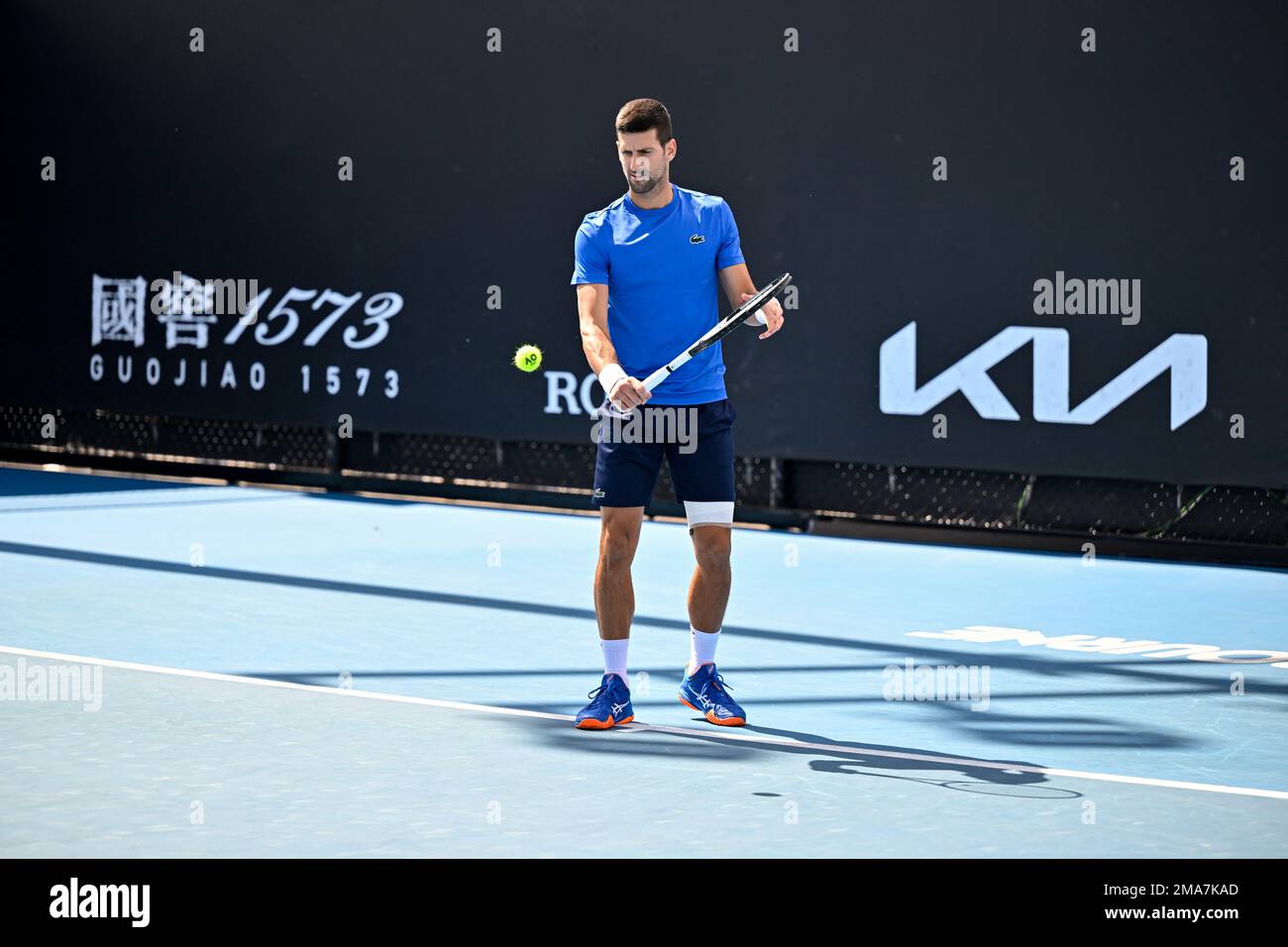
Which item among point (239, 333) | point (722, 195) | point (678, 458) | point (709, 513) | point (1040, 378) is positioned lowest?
point (709, 513)

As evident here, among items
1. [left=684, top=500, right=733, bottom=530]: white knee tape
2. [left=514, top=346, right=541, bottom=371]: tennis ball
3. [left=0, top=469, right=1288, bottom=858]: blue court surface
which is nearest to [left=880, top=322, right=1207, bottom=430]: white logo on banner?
[left=0, top=469, right=1288, bottom=858]: blue court surface

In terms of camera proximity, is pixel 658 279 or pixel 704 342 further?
pixel 658 279

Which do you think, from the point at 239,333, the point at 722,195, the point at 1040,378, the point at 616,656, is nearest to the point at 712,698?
the point at 616,656

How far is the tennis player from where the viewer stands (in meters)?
5.93

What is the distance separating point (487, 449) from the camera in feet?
39.8

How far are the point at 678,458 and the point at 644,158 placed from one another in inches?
34.4

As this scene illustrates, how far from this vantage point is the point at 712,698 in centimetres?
602

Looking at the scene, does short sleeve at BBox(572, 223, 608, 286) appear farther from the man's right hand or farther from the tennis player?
the man's right hand

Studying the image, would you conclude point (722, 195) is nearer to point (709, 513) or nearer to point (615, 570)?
point (709, 513)

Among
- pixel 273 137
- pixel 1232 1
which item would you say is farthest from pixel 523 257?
pixel 1232 1

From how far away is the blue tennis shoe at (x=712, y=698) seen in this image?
599 centimetres

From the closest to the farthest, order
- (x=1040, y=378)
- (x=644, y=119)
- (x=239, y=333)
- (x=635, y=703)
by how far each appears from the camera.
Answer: (x=644, y=119)
(x=635, y=703)
(x=1040, y=378)
(x=239, y=333)
